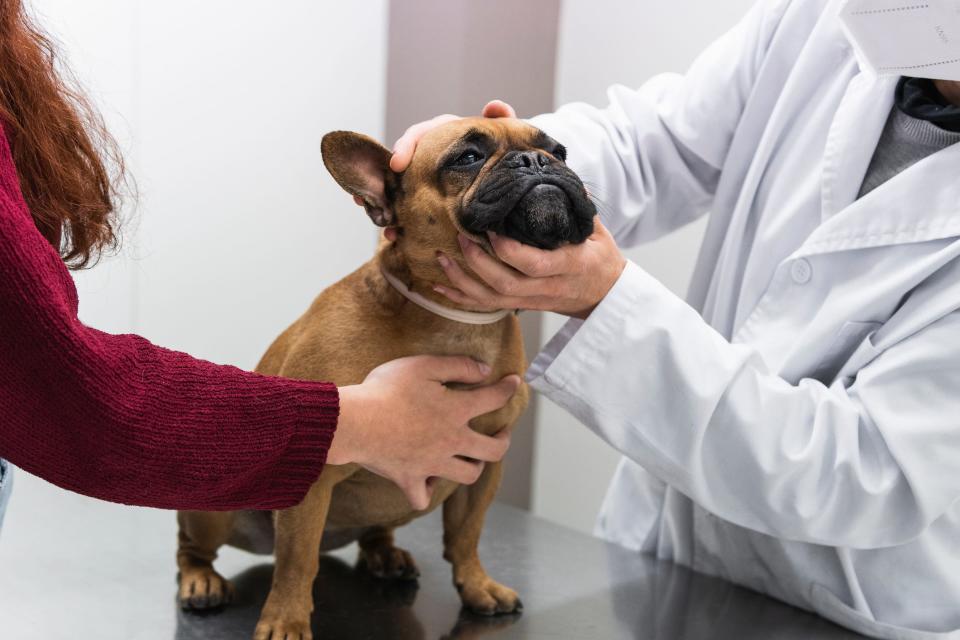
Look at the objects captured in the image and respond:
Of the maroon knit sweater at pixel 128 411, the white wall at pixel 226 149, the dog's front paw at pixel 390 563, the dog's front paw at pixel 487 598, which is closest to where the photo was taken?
the maroon knit sweater at pixel 128 411

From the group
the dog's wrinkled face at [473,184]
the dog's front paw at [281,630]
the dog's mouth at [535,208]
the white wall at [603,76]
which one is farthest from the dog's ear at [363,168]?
the white wall at [603,76]

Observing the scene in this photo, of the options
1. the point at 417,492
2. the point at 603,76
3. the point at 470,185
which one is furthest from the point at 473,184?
the point at 603,76

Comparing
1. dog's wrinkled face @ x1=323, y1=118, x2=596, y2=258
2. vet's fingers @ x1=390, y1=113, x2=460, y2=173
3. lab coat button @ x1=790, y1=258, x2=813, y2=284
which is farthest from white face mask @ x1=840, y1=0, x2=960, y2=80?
vet's fingers @ x1=390, y1=113, x2=460, y2=173

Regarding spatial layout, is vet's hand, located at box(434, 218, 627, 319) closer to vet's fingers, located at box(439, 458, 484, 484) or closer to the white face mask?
vet's fingers, located at box(439, 458, 484, 484)

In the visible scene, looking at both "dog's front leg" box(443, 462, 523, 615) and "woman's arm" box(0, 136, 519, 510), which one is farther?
"dog's front leg" box(443, 462, 523, 615)

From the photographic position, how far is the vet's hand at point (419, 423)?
95cm

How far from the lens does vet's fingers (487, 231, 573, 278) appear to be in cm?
96

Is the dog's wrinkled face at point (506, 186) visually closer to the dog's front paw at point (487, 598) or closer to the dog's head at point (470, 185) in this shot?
the dog's head at point (470, 185)

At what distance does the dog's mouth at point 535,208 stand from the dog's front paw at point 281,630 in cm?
45

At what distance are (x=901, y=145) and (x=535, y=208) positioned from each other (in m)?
0.56

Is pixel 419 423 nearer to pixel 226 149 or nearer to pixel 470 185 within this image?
pixel 470 185

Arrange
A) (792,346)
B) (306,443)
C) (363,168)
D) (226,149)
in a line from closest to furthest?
(306,443) → (363,168) → (792,346) → (226,149)

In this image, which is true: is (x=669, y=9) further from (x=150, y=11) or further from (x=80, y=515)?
(x=80, y=515)

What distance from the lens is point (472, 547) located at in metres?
1.19
